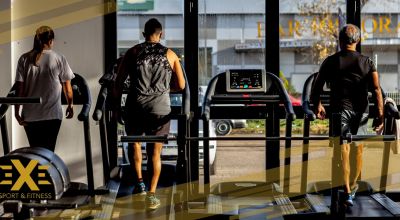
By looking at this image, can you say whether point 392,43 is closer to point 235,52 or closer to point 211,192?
point 235,52

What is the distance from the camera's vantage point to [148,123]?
479cm

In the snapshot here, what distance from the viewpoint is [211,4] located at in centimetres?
599

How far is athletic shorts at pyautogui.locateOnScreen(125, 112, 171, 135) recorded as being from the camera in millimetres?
4789

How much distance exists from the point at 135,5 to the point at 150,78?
1.46 metres

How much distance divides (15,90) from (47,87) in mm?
253

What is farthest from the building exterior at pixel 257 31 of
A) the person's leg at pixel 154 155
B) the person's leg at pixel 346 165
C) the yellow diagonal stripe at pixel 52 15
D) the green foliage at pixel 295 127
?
the person's leg at pixel 346 165

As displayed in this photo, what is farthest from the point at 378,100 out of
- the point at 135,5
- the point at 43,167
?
the point at 43,167

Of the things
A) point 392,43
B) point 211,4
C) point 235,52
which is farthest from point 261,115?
point 392,43

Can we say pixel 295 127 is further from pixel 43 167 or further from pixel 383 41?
pixel 43 167

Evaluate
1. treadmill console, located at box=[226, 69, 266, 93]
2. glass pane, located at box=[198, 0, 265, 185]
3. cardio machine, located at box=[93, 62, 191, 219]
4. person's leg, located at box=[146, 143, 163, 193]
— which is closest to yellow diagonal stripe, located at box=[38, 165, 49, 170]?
cardio machine, located at box=[93, 62, 191, 219]

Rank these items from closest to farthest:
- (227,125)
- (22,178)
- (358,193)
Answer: (22,178)
(358,193)
(227,125)

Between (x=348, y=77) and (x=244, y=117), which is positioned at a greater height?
(x=348, y=77)

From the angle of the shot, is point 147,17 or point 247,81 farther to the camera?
point 147,17

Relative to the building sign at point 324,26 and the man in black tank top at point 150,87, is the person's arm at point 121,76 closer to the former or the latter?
the man in black tank top at point 150,87
